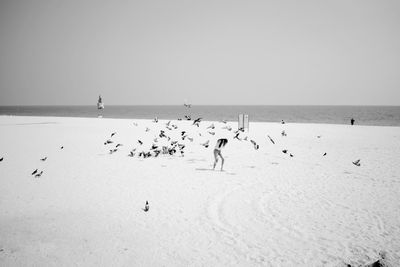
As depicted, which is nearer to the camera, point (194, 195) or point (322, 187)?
point (194, 195)

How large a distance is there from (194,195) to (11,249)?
5.33m

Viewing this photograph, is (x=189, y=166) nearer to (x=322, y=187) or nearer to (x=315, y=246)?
(x=322, y=187)

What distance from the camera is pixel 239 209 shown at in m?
8.24

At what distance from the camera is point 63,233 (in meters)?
6.68

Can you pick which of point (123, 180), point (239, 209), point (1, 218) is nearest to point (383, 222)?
point (239, 209)

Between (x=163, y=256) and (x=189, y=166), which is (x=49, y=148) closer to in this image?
(x=189, y=166)

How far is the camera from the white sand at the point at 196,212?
228 inches

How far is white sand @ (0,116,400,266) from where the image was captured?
5789 mm

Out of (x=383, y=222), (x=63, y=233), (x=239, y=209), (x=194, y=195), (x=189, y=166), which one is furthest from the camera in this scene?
(x=189, y=166)

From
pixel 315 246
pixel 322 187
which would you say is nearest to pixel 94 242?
pixel 315 246

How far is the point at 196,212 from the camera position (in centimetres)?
801

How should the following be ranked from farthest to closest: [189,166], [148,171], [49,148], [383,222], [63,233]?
[49,148], [189,166], [148,171], [383,222], [63,233]

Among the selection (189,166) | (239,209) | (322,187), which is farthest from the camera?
(189,166)

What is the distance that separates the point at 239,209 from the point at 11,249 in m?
5.86
